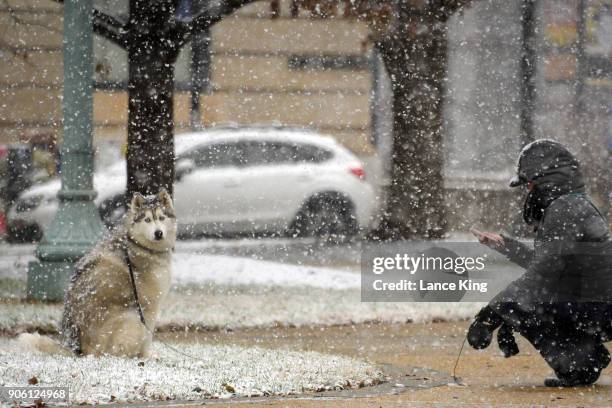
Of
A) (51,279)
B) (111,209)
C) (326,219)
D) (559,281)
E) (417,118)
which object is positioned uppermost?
(559,281)

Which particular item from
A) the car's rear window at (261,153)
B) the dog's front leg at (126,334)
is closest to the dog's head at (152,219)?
the dog's front leg at (126,334)

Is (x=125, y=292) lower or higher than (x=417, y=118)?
higher

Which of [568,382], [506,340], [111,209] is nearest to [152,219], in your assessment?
[506,340]

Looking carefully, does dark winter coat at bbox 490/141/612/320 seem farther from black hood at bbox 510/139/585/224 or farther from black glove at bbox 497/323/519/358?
black glove at bbox 497/323/519/358

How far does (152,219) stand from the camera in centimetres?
786

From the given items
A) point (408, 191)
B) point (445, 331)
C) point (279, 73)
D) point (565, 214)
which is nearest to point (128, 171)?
point (445, 331)

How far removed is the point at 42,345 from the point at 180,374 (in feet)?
3.59

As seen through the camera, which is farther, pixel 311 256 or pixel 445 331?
pixel 311 256

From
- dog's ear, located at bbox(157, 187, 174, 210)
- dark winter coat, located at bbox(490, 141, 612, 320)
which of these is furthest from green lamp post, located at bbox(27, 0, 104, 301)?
dark winter coat, located at bbox(490, 141, 612, 320)

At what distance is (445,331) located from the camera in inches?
432

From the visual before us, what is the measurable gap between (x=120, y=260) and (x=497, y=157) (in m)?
13.0

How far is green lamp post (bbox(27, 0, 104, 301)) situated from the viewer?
1152 centimetres

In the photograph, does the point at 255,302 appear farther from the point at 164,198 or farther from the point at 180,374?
the point at 180,374

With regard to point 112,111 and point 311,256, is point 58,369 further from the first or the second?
point 112,111
